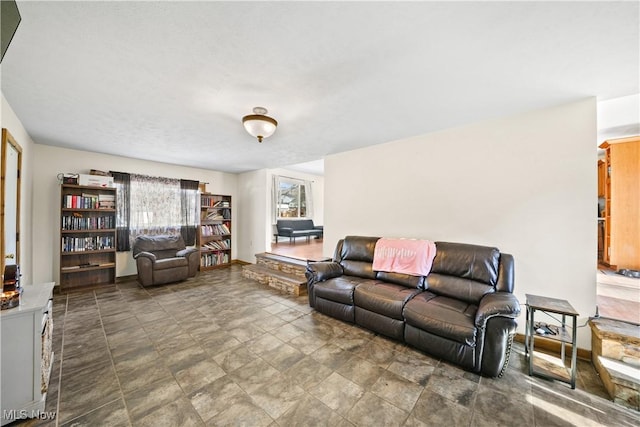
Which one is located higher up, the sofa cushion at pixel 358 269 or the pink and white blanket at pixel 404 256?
the pink and white blanket at pixel 404 256

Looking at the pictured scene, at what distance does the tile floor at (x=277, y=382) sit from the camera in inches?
61.1

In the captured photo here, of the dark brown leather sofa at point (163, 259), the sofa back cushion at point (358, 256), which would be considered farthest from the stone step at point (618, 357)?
the dark brown leather sofa at point (163, 259)

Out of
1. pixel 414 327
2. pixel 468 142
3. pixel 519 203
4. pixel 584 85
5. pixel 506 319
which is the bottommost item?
pixel 414 327

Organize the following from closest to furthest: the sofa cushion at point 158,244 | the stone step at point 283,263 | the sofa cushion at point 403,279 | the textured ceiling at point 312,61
A: the textured ceiling at point 312,61, the sofa cushion at point 403,279, the stone step at point 283,263, the sofa cushion at point 158,244

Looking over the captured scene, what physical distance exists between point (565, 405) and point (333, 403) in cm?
168

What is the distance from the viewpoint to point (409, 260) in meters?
2.94

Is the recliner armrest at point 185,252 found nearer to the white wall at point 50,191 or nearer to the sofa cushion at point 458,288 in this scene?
the white wall at point 50,191

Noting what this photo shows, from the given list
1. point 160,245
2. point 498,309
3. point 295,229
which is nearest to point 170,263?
point 160,245

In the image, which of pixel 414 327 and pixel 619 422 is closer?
pixel 619 422

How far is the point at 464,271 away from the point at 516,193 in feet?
3.51

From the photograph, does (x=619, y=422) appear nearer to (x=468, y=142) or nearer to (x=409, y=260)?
(x=409, y=260)

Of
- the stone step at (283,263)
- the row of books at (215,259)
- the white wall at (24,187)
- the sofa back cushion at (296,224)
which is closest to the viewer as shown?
the white wall at (24,187)

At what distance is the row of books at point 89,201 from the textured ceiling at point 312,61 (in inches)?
58.2

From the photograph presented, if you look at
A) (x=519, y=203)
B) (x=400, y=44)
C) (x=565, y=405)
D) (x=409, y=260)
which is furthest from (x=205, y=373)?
(x=519, y=203)
